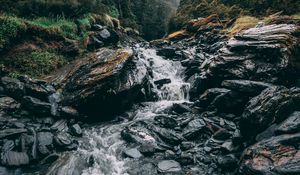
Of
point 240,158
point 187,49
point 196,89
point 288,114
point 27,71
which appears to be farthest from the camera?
point 187,49

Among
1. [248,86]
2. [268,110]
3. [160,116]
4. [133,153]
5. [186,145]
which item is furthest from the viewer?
[160,116]

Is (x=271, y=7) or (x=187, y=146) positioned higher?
(x=271, y=7)

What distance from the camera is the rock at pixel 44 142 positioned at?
37.3ft

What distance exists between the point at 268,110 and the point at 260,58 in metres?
4.99

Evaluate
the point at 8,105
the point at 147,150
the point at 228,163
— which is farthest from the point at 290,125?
the point at 8,105

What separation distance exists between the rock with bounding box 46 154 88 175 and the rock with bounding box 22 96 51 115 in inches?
128

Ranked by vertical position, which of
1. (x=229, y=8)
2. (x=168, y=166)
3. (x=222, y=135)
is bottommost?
(x=168, y=166)

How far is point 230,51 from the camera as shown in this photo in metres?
16.9

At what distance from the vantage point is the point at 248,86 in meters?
14.2

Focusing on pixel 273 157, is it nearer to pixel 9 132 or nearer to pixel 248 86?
pixel 248 86

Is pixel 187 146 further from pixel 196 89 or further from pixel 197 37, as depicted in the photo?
pixel 197 37

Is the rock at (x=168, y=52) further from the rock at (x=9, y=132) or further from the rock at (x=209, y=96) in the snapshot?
the rock at (x=9, y=132)

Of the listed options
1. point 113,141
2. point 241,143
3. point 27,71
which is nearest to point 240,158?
point 241,143

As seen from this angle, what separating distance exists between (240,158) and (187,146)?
2502 millimetres
